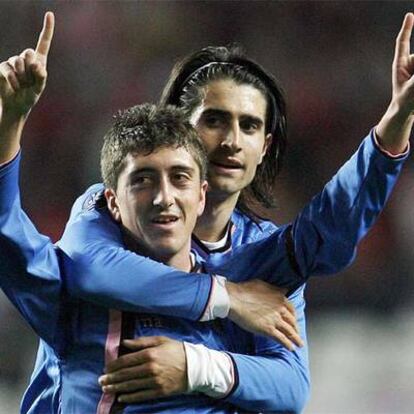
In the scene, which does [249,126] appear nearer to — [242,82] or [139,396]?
[242,82]

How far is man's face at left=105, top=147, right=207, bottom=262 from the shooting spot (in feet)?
5.39

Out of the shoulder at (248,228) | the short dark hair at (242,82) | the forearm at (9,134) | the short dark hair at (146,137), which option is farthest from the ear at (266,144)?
the forearm at (9,134)

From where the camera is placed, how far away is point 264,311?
1.68 meters

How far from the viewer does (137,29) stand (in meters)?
4.21

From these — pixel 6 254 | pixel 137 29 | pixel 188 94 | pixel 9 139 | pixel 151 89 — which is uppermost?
pixel 137 29

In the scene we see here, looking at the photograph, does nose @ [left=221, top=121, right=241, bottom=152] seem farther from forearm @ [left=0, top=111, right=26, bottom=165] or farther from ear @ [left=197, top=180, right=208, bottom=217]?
forearm @ [left=0, top=111, right=26, bottom=165]

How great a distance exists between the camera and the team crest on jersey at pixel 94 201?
183cm

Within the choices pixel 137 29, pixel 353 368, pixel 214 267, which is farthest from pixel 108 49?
pixel 214 267

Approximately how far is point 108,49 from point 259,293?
258 centimetres

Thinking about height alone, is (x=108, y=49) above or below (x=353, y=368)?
above

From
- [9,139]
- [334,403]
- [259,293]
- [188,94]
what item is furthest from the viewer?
[334,403]

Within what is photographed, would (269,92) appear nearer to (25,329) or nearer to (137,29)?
(25,329)

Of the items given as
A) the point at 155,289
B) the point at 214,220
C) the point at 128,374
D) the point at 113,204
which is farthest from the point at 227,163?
the point at 128,374

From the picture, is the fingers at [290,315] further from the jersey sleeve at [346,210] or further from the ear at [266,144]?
the ear at [266,144]
